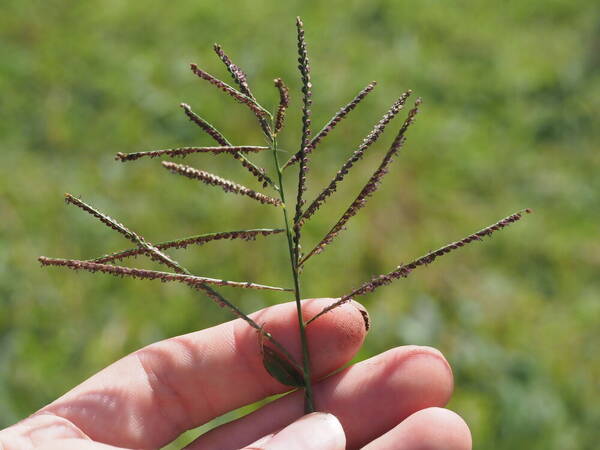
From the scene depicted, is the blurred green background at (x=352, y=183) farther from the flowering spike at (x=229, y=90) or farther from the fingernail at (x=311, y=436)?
the flowering spike at (x=229, y=90)

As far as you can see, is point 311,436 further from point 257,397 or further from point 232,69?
point 232,69

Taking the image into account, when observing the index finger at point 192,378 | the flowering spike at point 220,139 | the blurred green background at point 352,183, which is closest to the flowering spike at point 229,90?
the flowering spike at point 220,139

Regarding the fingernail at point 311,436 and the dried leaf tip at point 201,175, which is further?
the fingernail at point 311,436

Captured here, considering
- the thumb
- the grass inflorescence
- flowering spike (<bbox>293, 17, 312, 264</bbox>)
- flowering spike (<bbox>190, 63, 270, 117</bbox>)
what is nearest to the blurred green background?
the thumb

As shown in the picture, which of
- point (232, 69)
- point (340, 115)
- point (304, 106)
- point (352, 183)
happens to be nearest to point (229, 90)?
point (232, 69)

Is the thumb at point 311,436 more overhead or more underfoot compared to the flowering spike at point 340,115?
more underfoot

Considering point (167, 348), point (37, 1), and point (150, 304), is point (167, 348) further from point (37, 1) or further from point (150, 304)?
point (37, 1)
